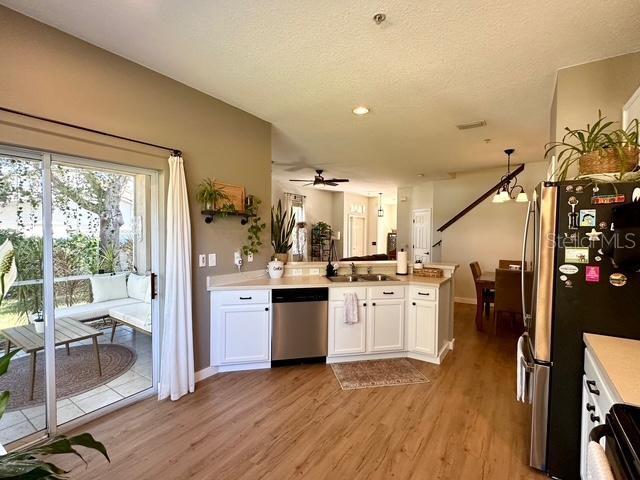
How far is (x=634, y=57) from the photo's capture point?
7.23ft

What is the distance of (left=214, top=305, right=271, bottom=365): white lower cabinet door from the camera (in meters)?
3.12

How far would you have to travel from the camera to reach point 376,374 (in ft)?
10.4

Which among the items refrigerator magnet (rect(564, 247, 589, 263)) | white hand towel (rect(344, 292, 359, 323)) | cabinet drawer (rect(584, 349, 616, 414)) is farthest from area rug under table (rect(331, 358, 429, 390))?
refrigerator magnet (rect(564, 247, 589, 263))

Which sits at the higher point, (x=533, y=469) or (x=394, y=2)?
(x=394, y=2)

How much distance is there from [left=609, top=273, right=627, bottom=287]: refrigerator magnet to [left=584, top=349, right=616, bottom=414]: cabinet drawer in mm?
394

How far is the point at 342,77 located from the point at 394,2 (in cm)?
88

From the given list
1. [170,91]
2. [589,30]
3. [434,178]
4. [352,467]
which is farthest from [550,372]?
[434,178]

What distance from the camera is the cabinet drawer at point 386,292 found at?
11.3 ft

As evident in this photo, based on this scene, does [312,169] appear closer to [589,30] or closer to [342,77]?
[342,77]

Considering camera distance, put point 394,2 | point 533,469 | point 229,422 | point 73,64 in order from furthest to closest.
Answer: point 229,422 < point 73,64 < point 533,469 < point 394,2

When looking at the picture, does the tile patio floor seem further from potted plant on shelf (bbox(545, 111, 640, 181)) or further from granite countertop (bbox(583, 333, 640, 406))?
potted plant on shelf (bbox(545, 111, 640, 181))

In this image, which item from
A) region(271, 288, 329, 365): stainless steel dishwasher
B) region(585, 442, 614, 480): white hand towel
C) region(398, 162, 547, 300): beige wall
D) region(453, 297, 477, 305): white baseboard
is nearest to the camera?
region(585, 442, 614, 480): white hand towel

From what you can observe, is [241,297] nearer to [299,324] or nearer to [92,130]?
[299,324]

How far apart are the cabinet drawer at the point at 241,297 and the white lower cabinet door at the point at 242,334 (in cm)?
5
